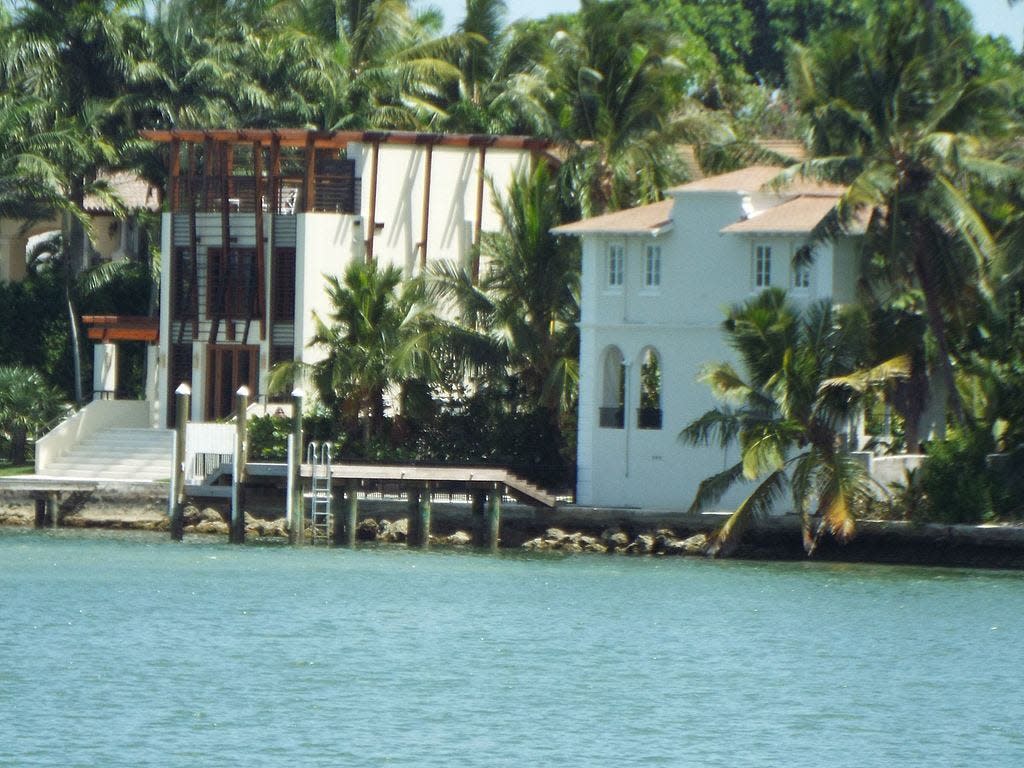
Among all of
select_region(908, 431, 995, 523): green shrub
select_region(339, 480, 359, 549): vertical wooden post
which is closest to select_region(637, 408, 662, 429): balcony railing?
select_region(339, 480, 359, 549): vertical wooden post

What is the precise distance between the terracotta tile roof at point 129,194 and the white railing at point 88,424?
286 inches

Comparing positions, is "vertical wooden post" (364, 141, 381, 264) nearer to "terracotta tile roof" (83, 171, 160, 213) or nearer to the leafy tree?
the leafy tree

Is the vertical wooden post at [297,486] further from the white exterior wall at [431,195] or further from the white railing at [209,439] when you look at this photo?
the white exterior wall at [431,195]

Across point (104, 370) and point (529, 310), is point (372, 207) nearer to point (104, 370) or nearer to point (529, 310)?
point (529, 310)

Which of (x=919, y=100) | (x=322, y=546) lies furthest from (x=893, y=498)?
(x=322, y=546)

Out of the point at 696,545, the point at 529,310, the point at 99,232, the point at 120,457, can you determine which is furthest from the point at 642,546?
the point at 99,232

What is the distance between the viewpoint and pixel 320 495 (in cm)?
4516

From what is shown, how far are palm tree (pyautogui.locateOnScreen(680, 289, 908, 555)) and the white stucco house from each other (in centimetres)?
251

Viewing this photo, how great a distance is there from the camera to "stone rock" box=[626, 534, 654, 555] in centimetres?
4275

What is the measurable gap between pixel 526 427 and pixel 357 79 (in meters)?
15.3

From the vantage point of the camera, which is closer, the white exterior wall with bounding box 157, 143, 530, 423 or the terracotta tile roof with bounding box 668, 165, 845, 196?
the terracotta tile roof with bounding box 668, 165, 845, 196

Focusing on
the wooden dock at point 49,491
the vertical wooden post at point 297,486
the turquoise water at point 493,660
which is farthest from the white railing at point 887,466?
the wooden dock at point 49,491

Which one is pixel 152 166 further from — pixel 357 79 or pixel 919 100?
pixel 919 100

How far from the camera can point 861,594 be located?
37.4 metres
